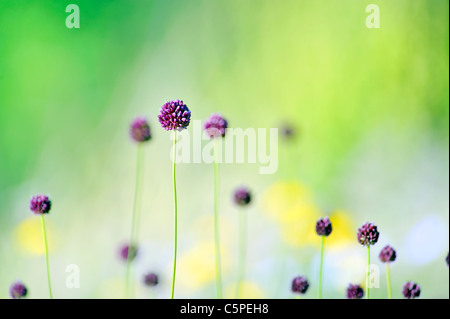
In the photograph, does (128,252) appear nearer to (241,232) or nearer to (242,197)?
(242,197)

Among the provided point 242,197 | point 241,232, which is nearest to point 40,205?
point 242,197

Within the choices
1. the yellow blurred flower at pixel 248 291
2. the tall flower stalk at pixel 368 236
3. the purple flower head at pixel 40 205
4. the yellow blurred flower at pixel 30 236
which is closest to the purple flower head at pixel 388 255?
the tall flower stalk at pixel 368 236

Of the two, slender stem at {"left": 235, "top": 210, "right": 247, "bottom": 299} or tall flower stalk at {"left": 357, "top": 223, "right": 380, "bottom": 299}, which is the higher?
tall flower stalk at {"left": 357, "top": 223, "right": 380, "bottom": 299}

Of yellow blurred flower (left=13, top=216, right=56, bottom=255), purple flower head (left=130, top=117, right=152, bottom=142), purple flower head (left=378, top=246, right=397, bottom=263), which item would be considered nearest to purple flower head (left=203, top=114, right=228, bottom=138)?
purple flower head (left=130, top=117, right=152, bottom=142)

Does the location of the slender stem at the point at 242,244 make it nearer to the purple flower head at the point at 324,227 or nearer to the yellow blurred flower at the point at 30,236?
the purple flower head at the point at 324,227

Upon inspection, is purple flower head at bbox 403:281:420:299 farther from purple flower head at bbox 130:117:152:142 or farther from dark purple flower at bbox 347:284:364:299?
purple flower head at bbox 130:117:152:142
